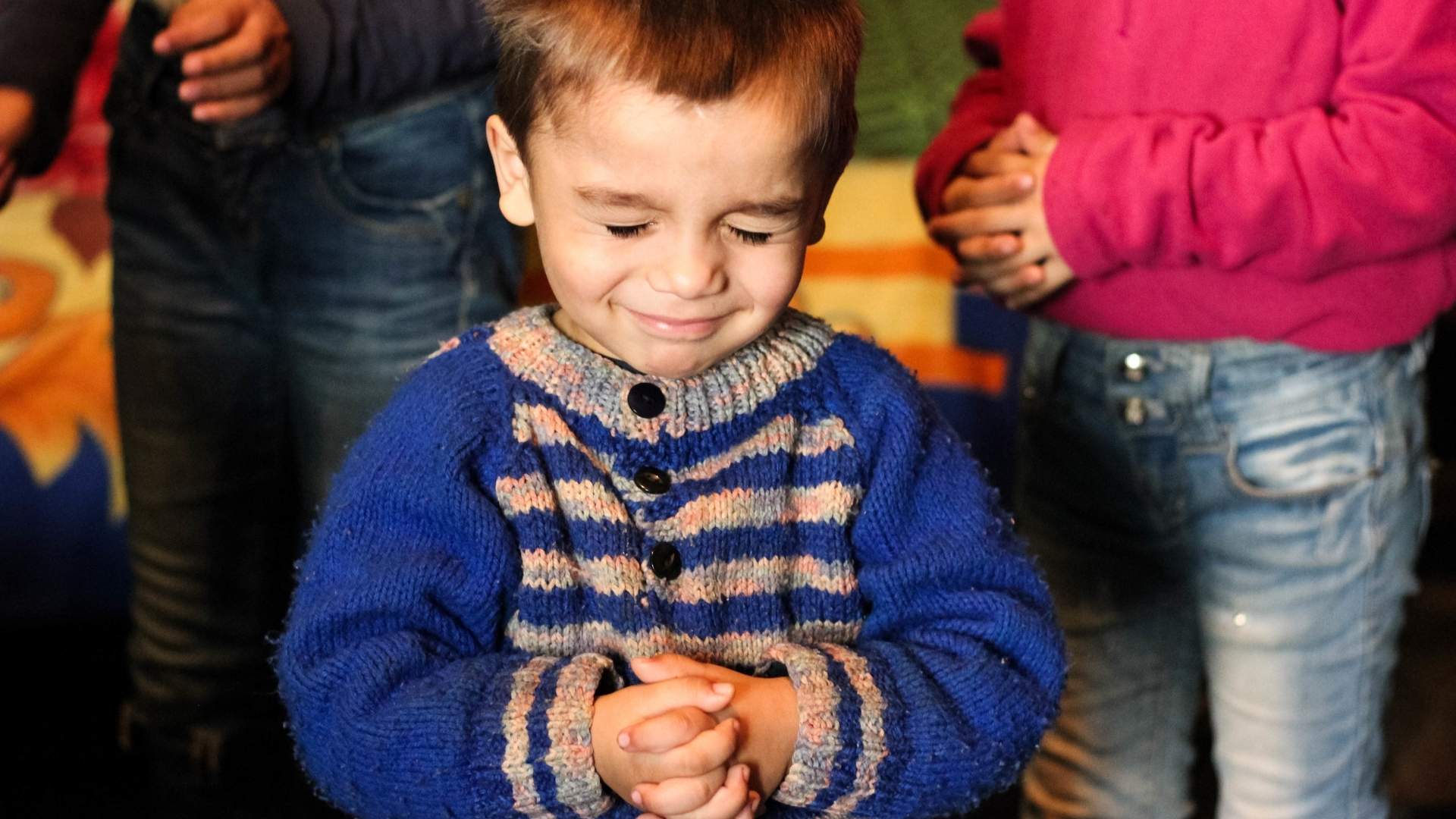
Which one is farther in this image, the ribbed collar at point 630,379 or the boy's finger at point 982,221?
the boy's finger at point 982,221

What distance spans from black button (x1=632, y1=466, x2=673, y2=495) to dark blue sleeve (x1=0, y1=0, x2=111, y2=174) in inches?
24.1

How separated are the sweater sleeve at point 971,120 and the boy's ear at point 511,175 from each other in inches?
17.5

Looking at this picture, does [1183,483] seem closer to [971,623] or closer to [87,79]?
[971,623]

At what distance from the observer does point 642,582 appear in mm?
882

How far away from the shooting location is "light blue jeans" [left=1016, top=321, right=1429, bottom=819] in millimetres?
1114

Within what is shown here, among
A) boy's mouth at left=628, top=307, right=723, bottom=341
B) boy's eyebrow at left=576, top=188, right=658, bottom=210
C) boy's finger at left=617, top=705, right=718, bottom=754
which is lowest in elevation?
boy's finger at left=617, top=705, right=718, bottom=754

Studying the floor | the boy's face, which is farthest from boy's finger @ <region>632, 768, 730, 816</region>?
the floor

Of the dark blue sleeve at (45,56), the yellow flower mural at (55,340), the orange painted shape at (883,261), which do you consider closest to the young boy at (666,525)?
the dark blue sleeve at (45,56)

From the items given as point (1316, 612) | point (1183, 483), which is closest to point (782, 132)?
point (1183, 483)

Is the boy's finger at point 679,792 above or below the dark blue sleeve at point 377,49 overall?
below

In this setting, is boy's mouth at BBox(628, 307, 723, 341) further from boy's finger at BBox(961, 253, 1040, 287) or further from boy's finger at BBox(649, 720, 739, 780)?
boy's finger at BBox(961, 253, 1040, 287)

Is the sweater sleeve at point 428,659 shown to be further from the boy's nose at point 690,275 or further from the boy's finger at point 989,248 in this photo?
the boy's finger at point 989,248

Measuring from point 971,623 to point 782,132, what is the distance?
327 mm

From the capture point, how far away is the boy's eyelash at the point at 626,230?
0.83 m
